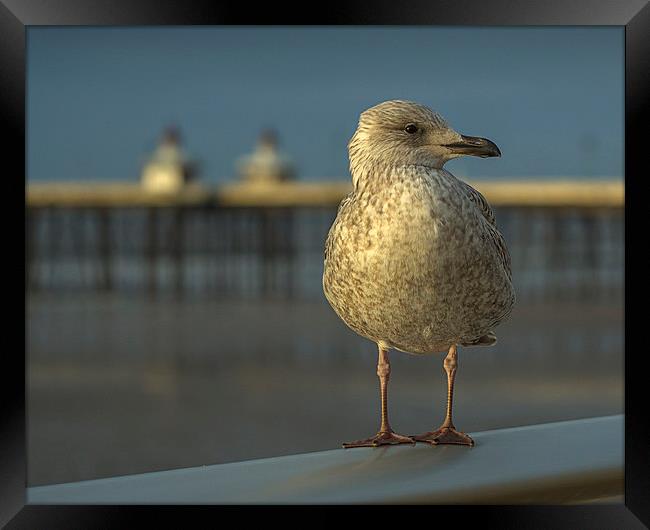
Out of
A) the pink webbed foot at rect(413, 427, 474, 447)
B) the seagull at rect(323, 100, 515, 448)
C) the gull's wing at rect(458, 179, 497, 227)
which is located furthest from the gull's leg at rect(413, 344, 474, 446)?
the gull's wing at rect(458, 179, 497, 227)

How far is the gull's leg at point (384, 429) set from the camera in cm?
283

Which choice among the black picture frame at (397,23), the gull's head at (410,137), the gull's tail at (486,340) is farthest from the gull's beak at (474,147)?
the gull's tail at (486,340)

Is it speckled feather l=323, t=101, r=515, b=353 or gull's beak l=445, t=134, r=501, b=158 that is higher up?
gull's beak l=445, t=134, r=501, b=158

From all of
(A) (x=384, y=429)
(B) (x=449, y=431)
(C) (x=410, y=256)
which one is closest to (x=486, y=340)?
(B) (x=449, y=431)

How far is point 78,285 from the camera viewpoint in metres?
21.9

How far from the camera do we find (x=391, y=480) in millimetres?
2645

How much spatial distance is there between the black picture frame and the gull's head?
25cm

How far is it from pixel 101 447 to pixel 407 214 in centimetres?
512

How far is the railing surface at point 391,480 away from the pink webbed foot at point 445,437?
23mm

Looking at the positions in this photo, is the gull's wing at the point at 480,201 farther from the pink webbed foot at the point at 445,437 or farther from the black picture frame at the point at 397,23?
the pink webbed foot at the point at 445,437

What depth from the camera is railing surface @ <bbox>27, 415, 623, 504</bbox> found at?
2.60 metres

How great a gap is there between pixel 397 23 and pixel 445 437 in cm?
127

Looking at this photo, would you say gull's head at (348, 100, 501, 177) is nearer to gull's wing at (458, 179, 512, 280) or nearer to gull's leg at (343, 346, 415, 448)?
gull's wing at (458, 179, 512, 280)

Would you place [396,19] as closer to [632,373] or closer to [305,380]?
[632,373]
